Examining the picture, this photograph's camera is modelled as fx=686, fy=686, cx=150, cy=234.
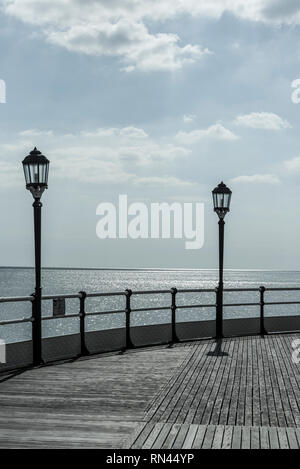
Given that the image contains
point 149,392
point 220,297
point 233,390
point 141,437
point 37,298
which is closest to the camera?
point 141,437

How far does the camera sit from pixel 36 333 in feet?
40.0

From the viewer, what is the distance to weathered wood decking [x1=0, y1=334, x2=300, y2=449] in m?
7.29

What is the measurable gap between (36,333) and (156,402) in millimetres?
3734

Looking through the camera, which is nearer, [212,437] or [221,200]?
[212,437]

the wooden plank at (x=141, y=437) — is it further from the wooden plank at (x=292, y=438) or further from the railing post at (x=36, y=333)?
the railing post at (x=36, y=333)

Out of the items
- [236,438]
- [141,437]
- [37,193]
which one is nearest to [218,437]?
[236,438]

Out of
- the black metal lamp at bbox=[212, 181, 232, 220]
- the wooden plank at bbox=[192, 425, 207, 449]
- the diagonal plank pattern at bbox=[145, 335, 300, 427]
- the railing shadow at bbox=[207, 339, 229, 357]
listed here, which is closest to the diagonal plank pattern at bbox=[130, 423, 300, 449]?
the wooden plank at bbox=[192, 425, 207, 449]

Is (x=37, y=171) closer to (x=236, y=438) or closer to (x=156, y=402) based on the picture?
(x=156, y=402)

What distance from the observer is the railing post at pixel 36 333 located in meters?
12.1

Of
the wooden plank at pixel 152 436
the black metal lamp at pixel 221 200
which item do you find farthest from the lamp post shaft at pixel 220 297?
the wooden plank at pixel 152 436

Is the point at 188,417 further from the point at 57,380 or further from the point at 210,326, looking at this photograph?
the point at 210,326

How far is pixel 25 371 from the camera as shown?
11438mm
